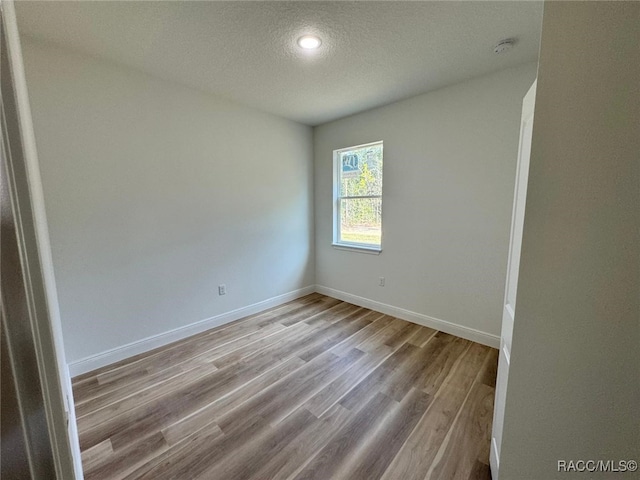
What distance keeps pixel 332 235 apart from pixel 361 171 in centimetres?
102

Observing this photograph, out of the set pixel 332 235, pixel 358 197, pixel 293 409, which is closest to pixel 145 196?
pixel 293 409

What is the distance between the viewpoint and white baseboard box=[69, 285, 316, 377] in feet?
7.05

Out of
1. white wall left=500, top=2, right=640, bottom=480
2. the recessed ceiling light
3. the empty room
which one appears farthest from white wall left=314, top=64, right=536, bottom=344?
white wall left=500, top=2, right=640, bottom=480

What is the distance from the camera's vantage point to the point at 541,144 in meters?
0.84

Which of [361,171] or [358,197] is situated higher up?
[361,171]

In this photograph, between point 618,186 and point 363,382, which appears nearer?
point 618,186

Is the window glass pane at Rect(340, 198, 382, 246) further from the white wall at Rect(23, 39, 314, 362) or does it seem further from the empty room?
the white wall at Rect(23, 39, 314, 362)

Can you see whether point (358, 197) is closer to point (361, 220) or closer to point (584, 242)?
point (361, 220)

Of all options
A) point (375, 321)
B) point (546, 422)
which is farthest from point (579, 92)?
point (375, 321)

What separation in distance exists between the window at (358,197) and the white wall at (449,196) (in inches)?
7.3

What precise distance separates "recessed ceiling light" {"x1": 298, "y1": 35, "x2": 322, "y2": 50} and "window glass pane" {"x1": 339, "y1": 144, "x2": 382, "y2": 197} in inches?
63.5

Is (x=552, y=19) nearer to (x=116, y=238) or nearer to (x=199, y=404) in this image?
(x=199, y=404)

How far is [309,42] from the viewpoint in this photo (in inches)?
73.3

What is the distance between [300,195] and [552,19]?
318cm
